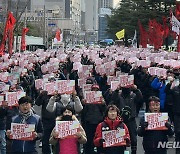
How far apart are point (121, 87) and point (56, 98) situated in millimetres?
2444

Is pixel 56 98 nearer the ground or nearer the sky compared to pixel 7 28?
nearer the ground

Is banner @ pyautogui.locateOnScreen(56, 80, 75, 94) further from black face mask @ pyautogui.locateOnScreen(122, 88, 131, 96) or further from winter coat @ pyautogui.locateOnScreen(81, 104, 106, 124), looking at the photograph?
black face mask @ pyautogui.locateOnScreen(122, 88, 131, 96)

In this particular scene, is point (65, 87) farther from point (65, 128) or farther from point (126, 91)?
point (65, 128)

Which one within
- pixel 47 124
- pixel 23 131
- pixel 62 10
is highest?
pixel 62 10

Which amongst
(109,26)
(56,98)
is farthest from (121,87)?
(109,26)

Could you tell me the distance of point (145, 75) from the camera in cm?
1578

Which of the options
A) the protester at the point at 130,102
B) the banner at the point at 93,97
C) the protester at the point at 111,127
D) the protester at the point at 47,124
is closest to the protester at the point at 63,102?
the protester at the point at 47,124

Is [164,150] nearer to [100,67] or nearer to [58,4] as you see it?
[100,67]

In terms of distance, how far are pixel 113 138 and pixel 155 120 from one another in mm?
702

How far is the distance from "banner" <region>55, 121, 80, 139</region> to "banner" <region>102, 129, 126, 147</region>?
472mm

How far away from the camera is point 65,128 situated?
23.7 feet

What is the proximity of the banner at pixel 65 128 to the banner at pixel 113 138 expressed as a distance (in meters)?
0.47

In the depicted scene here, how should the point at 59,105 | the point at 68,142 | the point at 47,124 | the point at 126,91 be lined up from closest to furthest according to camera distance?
1. the point at 68,142
2. the point at 59,105
3. the point at 47,124
4. the point at 126,91

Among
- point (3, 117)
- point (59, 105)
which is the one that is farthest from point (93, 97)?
point (3, 117)
